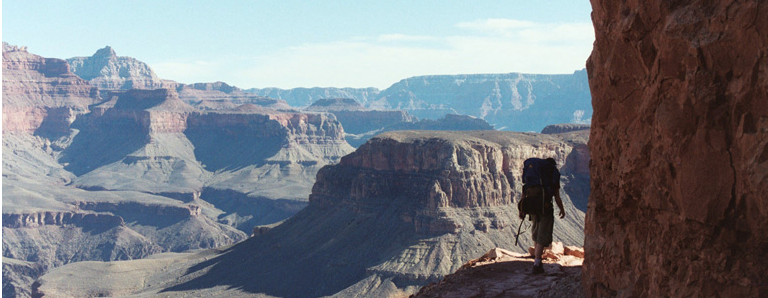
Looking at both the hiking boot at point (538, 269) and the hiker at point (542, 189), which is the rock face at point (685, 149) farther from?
the hiking boot at point (538, 269)

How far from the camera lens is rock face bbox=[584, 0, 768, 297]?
30.2ft

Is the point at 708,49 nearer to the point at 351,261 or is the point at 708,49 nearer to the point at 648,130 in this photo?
the point at 648,130

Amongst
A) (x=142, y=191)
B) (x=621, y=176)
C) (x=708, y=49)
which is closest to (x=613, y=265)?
(x=621, y=176)

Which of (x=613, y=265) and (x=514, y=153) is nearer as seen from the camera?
(x=613, y=265)

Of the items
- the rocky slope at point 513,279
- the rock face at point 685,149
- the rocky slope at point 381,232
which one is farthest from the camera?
the rocky slope at point 381,232

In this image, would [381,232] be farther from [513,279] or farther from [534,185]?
[534,185]

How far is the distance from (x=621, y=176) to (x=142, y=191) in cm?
18477

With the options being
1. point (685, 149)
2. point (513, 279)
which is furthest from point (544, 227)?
point (685, 149)

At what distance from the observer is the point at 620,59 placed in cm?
1185

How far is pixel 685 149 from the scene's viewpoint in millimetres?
10070

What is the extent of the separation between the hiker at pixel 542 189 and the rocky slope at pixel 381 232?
54328 mm

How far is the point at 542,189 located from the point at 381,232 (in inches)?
2641

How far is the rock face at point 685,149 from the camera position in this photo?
30.2 ft

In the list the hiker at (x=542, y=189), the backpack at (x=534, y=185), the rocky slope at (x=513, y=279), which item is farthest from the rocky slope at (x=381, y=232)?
the backpack at (x=534, y=185)
